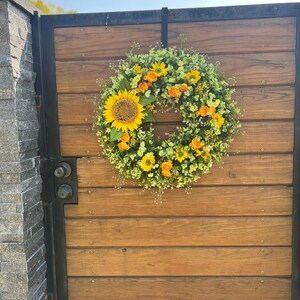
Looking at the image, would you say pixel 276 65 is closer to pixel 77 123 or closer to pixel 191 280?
pixel 77 123

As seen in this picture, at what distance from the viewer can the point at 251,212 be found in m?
2.32

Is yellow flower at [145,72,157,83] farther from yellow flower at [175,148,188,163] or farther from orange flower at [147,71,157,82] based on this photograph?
yellow flower at [175,148,188,163]

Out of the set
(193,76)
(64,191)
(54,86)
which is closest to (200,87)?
(193,76)

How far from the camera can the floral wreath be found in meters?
2.05

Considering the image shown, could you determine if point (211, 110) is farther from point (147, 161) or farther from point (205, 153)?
point (147, 161)

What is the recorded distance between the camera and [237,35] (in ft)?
7.22

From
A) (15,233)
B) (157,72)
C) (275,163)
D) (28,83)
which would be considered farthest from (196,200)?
(28,83)

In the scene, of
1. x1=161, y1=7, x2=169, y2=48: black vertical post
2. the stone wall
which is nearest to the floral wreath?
x1=161, y1=7, x2=169, y2=48: black vertical post

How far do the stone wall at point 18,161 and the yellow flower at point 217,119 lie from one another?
1079 mm

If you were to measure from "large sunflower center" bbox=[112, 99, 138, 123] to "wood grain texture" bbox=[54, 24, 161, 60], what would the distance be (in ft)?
1.16

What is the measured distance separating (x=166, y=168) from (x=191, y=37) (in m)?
0.81

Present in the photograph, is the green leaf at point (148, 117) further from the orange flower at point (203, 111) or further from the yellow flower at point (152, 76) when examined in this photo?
the orange flower at point (203, 111)

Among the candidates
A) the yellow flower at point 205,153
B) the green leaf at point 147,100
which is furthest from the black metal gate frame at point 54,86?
the yellow flower at point 205,153

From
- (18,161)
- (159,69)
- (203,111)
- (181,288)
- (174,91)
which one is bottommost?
(181,288)
